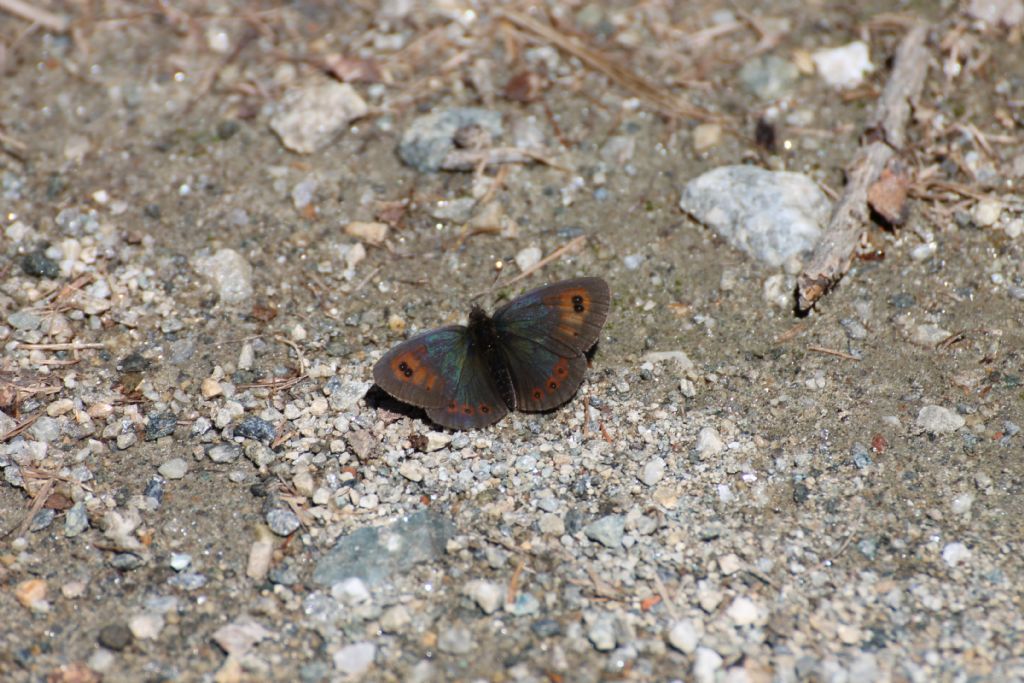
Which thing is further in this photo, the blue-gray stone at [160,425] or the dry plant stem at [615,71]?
the dry plant stem at [615,71]

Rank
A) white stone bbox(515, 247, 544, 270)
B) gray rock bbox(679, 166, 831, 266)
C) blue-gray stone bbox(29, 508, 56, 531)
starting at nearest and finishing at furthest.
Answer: blue-gray stone bbox(29, 508, 56, 531) < gray rock bbox(679, 166, 831, 266) < white stone bbox(515, 247, 544, 270)

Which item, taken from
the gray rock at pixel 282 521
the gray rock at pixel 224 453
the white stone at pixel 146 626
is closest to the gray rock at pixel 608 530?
the gray rock at pixel 282 521

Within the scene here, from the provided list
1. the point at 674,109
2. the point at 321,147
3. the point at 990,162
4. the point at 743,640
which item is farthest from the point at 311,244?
the point at 990,162

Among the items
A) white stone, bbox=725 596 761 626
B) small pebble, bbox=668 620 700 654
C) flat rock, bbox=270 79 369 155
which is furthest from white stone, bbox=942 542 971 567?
flat rock, bbox=270 79 369 155

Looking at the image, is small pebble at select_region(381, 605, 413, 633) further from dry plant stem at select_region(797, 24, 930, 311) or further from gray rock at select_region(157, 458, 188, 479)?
dry plant stem at select_region(797, 24, 930, 311)

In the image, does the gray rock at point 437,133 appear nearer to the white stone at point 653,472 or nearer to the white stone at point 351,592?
the white stone at point 653,472
